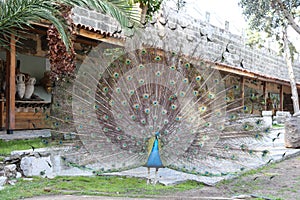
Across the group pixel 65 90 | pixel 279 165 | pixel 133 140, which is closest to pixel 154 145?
pixel 133 140

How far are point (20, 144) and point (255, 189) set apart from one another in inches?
172

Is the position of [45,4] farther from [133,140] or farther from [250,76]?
[250,76]

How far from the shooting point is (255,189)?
5.59 meters

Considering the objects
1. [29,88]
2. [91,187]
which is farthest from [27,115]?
[91,187]

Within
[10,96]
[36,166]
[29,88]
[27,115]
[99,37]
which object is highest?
[99,37]

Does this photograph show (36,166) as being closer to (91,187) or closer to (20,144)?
(91,187)

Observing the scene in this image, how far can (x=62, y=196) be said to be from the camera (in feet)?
15.9

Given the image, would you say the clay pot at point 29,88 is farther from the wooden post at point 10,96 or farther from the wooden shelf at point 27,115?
the wooden post at point 10,96

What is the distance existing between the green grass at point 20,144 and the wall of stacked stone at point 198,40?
86.5 inches

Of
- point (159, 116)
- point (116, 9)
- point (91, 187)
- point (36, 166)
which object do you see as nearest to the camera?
point (91, 187)

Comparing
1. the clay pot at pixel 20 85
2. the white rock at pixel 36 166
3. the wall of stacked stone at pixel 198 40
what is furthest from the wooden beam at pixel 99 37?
the white rock at pixel 36 166

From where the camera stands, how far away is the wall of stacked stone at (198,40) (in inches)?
231

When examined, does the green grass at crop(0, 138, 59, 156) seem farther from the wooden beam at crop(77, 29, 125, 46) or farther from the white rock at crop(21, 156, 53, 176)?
the wooden beam at crop(77, 29, 125, 46)

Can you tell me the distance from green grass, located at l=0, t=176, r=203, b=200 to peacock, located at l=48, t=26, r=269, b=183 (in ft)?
0.95
